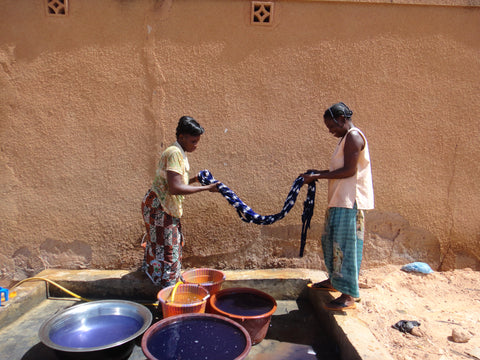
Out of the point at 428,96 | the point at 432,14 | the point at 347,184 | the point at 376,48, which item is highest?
the point at 432,14

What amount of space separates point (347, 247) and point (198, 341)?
1.26m

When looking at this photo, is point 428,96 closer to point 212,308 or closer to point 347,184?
point 347,184

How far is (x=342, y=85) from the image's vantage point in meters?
3.42

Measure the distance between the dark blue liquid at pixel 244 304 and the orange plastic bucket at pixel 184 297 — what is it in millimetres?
162

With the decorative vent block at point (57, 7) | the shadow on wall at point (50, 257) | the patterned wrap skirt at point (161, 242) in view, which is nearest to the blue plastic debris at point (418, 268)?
the patterned wrap skirt at point (161, 242)

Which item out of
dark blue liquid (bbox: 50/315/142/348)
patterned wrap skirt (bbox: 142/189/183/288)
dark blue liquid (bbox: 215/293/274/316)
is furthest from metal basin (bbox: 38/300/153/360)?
dark blue liquid (bbox: 215/293/274/316)

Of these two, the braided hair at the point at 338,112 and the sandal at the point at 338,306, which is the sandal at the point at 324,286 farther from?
the braided hair at the point at 338,112

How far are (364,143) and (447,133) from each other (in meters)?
1.52

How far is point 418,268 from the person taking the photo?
142 inches

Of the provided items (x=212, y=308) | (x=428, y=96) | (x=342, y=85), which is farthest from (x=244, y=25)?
(x=212, y=308)

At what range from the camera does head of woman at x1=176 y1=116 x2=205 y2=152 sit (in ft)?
8.50

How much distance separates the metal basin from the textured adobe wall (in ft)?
3.27

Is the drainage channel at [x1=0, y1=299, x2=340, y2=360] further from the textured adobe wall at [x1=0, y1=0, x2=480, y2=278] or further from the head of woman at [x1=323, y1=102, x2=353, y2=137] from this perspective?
the head of woman at [x1=323, y1=102, x2=353, y2=137]

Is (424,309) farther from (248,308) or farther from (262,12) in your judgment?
(262,12)
